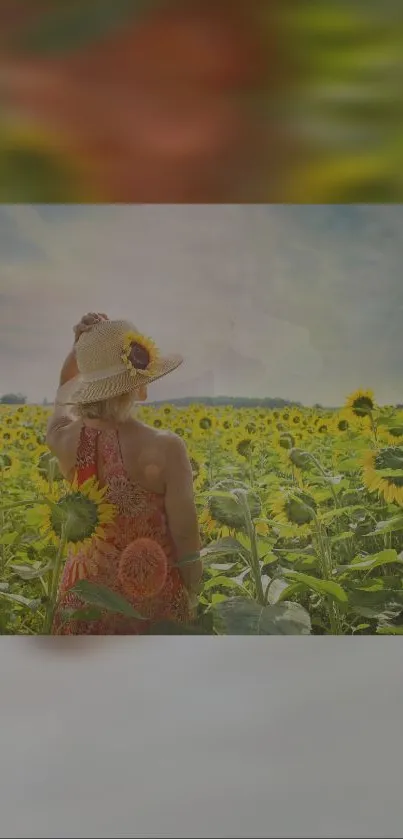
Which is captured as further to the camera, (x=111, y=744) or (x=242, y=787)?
(x=111, y=744)

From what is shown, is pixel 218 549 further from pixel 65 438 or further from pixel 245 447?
pixel 65 438

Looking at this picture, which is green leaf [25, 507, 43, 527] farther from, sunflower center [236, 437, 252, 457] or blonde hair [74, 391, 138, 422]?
sunflower center [236, 437, 252, 457]

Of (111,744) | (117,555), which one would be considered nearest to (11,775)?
(111,744)

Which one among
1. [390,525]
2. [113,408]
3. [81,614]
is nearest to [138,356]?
[113,408]

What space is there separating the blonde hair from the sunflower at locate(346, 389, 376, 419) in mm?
563

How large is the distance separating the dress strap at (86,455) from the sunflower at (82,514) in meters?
0.02

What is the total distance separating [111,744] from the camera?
5.78ft

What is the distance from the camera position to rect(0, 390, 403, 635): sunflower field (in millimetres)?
2416
